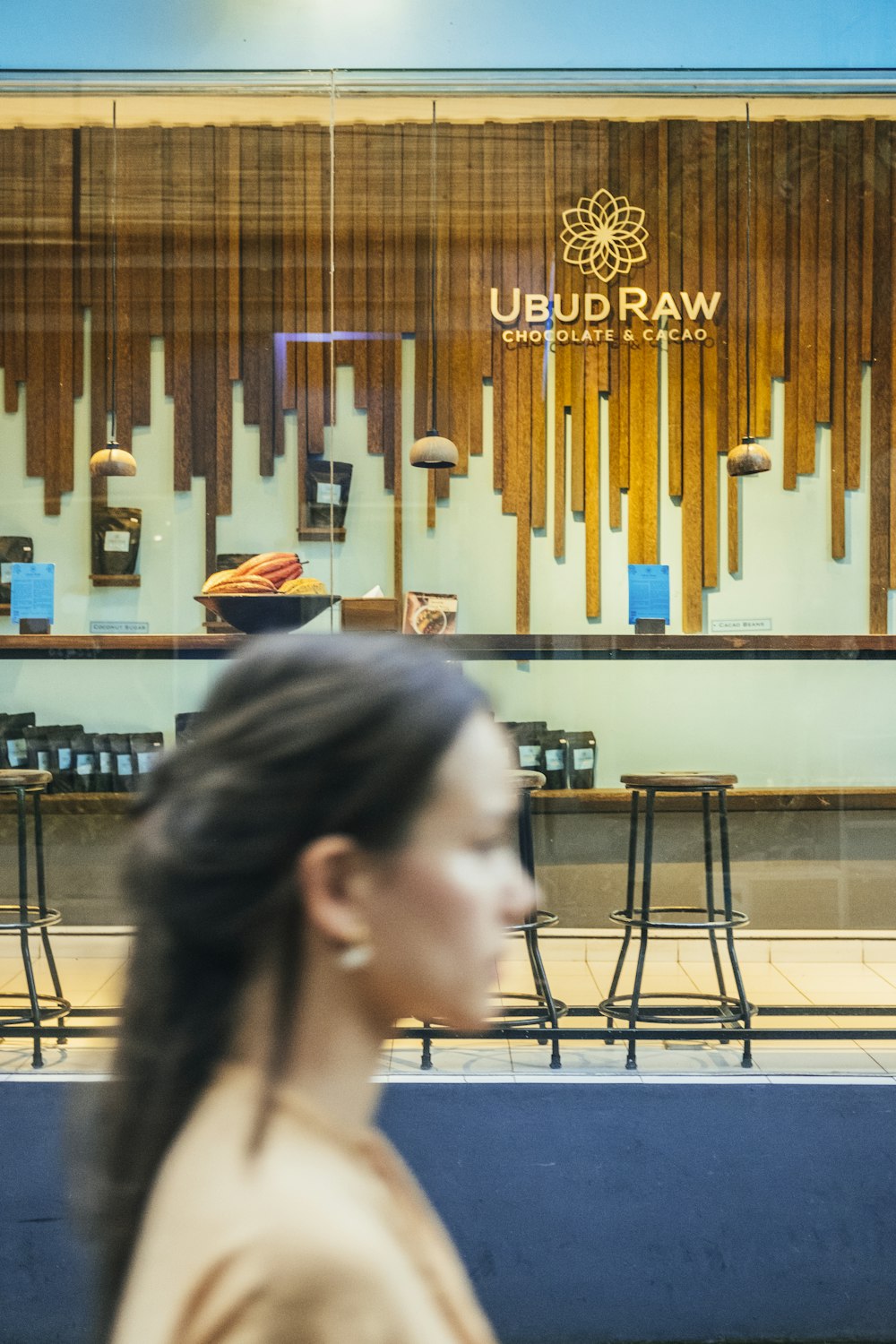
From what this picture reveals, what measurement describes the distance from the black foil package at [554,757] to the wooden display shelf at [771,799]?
1.3 inches

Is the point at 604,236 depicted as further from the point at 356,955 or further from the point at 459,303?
the point at 356,955

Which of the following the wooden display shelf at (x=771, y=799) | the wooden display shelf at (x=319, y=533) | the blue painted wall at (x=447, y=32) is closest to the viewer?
the blue painted wall at (x=447, y=32)

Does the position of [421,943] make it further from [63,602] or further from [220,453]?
[220,453]

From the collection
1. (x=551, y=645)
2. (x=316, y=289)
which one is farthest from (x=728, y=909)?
(x=316, y=289)

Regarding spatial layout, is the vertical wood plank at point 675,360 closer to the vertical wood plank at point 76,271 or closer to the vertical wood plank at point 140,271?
the vertical wood plank at point 140,271

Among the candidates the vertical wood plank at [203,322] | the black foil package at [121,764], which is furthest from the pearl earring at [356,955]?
the vertical wood plank at [203,322]

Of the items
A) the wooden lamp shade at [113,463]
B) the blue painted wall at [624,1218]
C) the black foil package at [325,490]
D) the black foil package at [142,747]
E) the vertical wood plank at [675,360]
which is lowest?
the blue painted wall at [624,1218]

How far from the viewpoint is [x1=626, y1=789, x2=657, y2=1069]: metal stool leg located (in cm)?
314

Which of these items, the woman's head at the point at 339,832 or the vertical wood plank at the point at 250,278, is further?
the vertical wood plank at the point at 250,278

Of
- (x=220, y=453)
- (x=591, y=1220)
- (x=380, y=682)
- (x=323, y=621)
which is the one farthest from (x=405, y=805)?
(x=220, y=453)

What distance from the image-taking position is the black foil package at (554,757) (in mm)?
3791

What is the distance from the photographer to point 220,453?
4.25 m

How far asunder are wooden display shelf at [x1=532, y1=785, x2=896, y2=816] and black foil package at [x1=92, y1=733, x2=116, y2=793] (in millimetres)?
1238

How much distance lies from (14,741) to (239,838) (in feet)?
11.0
